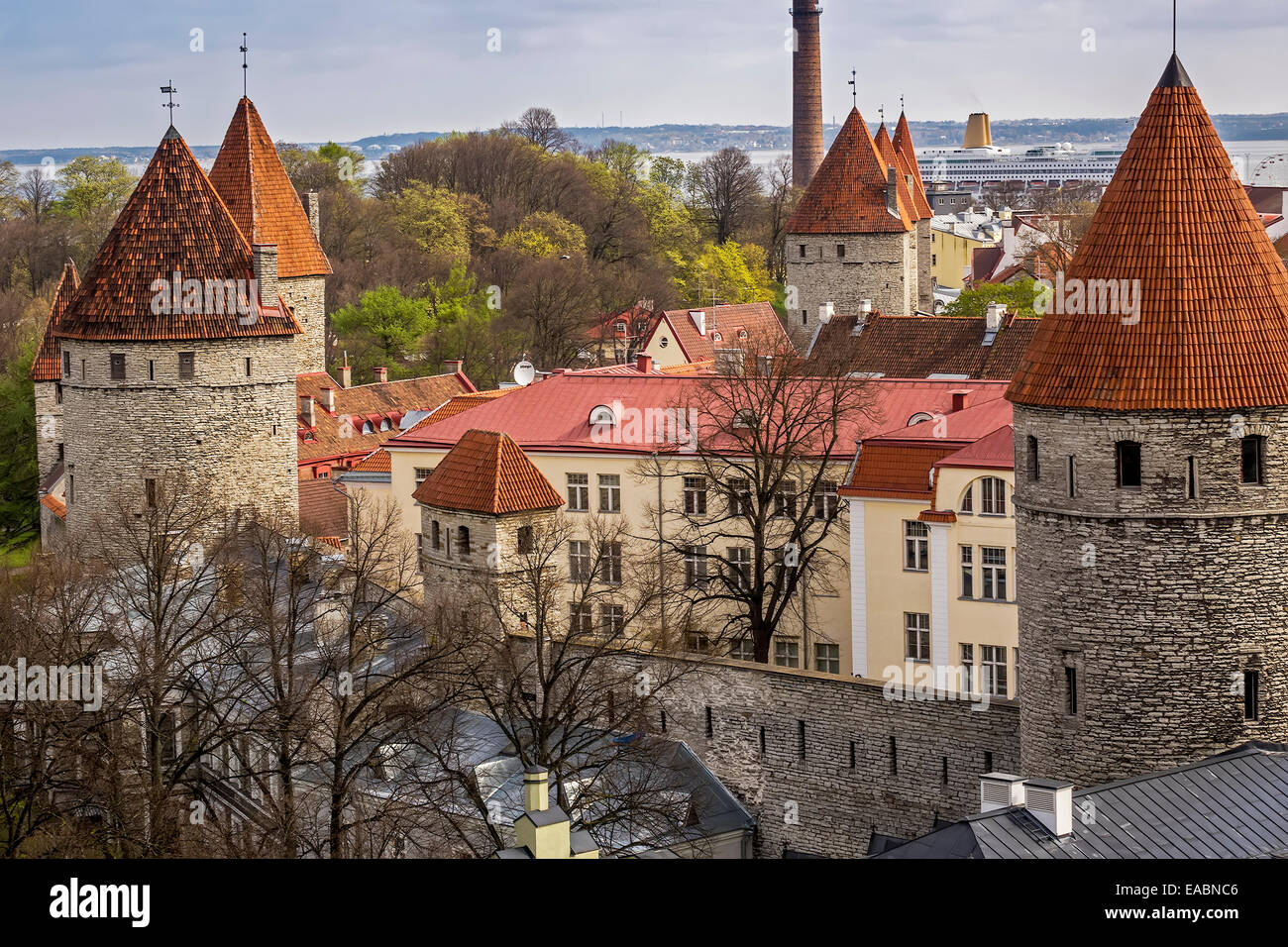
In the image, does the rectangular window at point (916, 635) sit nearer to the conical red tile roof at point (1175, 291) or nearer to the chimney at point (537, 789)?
the conical red tile roof at point (1175, 291)

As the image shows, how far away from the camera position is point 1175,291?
22.4 m

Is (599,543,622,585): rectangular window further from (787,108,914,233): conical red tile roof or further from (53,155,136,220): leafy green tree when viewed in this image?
(53,155,136,220): leafy green tree

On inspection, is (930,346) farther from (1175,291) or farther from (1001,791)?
(1001,791)

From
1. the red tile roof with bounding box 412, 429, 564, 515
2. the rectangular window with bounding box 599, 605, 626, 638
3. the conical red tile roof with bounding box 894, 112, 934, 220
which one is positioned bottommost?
the rectangular window with bounding box 599, 605, 626, 638

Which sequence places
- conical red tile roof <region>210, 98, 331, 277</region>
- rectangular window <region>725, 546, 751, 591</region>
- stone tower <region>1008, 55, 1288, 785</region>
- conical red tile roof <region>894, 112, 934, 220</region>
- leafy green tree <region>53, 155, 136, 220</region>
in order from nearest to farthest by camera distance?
stone tower <region>1008, 55, 1288, 785</region>
rectangular window <region>725, 546, 751, 591</region>
conical red tile roof <region>210, 98, 331, 277</region>
conical red tile roof <region>894, 112, 934, 220</region>
leafy green tree <region>53, 155, 136, 220</region>

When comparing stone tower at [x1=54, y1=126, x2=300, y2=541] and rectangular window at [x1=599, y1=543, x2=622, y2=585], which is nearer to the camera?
rectangular window at [x1=599, y1=543, x2=622, y2=585]

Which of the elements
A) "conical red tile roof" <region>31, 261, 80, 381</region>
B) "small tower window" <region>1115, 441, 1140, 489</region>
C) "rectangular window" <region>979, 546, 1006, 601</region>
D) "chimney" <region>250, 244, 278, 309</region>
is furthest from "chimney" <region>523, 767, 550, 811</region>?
"conical red tile roof" <region>31, 261, 80, 381</region>

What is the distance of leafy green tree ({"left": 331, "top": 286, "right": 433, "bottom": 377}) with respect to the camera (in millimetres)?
68688

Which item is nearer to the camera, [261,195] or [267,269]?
[267,269]

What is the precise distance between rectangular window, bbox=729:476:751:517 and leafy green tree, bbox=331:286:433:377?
34983mm

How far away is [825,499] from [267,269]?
15.2m

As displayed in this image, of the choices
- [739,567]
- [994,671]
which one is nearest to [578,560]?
[739,567]

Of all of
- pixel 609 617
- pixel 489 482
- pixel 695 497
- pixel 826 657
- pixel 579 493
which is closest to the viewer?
pixel 489 482
